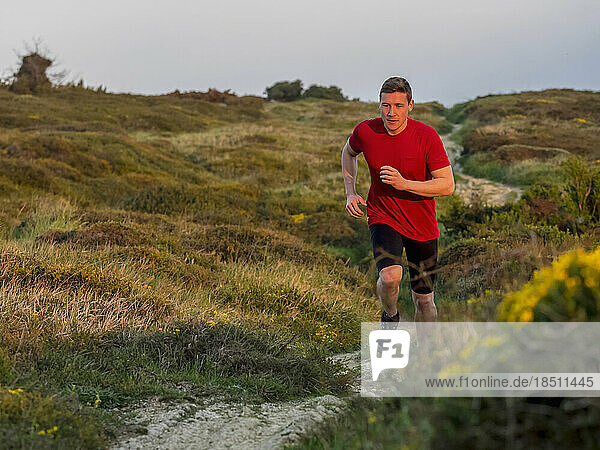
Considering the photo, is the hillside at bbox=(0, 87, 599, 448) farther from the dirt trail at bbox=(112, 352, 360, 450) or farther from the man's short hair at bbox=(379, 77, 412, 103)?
the man's short hair at bbox=(379, 77, 412, 103)

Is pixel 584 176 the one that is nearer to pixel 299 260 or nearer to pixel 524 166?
pixel 299 260

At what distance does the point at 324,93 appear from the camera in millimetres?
76500

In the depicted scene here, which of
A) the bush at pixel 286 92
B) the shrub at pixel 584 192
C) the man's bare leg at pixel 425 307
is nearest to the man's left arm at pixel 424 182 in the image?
the man's bare leg at pixel 425 307

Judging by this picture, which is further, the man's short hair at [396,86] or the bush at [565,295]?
the man's short hair at [396,86]

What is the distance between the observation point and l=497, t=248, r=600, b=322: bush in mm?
2566

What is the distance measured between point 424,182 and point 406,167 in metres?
0.26

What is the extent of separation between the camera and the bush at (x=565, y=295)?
8.42 feet

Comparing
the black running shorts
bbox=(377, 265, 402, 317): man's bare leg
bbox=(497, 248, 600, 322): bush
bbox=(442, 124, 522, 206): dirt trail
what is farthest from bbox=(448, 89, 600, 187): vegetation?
bbox=(497, 248, 600, 322): bush

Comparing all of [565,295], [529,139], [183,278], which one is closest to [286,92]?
[529,139]

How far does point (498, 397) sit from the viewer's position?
2.61 m

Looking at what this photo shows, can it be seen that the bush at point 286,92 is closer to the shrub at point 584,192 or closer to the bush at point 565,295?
the shrub at point 584,192

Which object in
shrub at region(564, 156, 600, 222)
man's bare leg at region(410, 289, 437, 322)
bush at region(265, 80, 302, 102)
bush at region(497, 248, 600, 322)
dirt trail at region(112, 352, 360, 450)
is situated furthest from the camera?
bush at region(265, 80, 302, 102)

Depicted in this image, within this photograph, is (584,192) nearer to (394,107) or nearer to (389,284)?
(394,107)

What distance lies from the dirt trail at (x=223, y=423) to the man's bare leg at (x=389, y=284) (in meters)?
0.92
